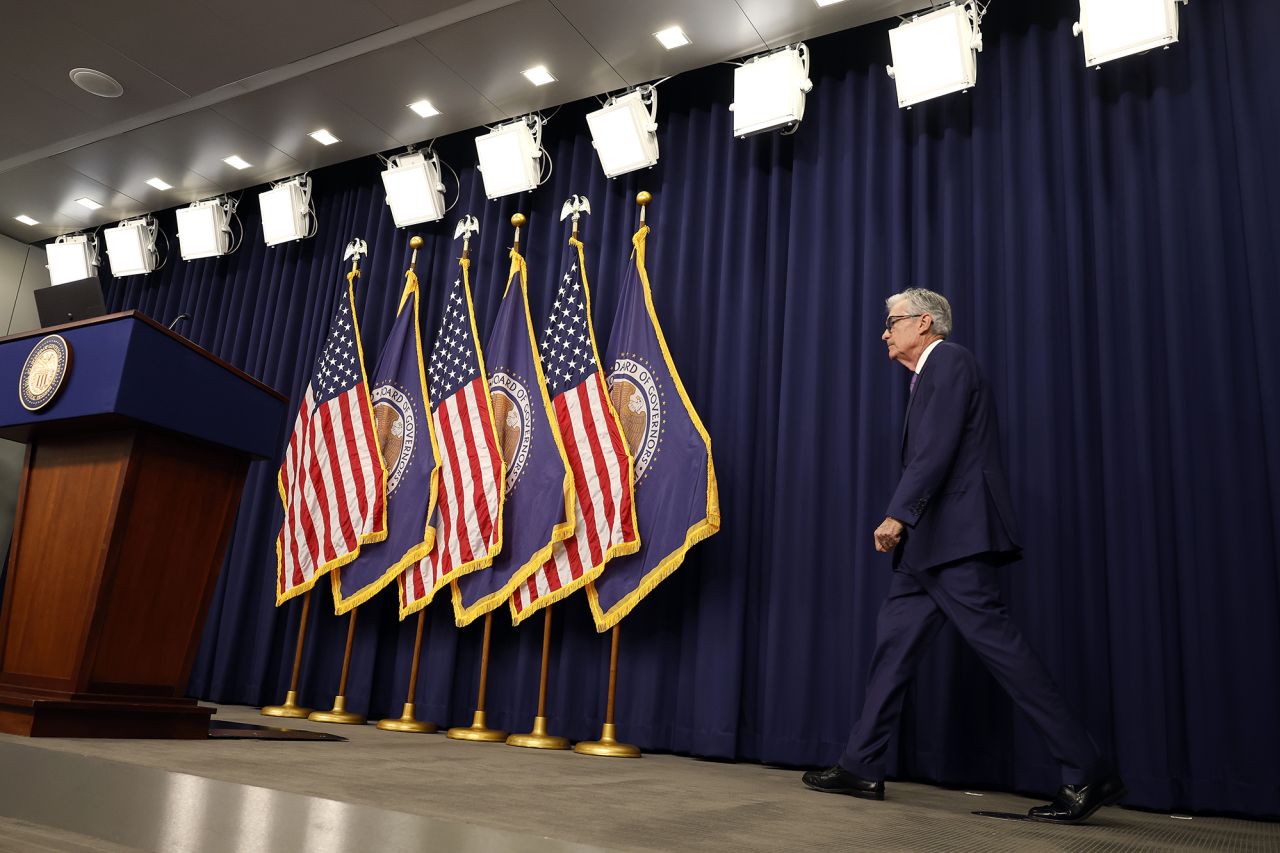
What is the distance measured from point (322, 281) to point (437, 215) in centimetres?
95

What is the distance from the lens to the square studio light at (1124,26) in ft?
10.7

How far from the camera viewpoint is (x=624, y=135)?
4.42 metres

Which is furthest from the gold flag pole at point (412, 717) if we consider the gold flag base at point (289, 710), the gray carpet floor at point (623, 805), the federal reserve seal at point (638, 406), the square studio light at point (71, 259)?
the square studio light at point (71, 259)

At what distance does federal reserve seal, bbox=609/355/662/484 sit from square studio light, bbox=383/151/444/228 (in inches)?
68.1

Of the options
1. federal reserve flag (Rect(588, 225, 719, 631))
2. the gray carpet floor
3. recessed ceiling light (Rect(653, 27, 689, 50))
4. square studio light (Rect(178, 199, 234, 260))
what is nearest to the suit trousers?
the gray carpet floor

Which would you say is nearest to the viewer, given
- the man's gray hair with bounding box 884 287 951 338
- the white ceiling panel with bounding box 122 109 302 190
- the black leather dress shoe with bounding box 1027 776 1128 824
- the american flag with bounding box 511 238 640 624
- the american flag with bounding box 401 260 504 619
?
the black leather dress shoe with bounding box 1027 776 1128 824

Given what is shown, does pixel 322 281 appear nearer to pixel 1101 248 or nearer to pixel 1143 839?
pixel 1101 248

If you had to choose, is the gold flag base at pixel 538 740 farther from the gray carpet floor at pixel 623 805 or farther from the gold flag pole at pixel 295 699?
the gold flag pole at pixel 295 699

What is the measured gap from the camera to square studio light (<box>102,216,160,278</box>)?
6.25m

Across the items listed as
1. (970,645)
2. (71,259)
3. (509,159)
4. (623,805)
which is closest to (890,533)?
(970,645)

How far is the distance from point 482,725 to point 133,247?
14.4 feet

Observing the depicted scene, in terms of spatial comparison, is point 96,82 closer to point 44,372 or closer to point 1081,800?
point 44,372

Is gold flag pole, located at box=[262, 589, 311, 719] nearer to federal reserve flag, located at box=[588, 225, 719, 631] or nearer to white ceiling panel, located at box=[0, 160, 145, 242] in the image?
federal reserve flag, located at box=[588, 225, 719, 631]

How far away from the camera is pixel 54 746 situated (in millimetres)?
2078
